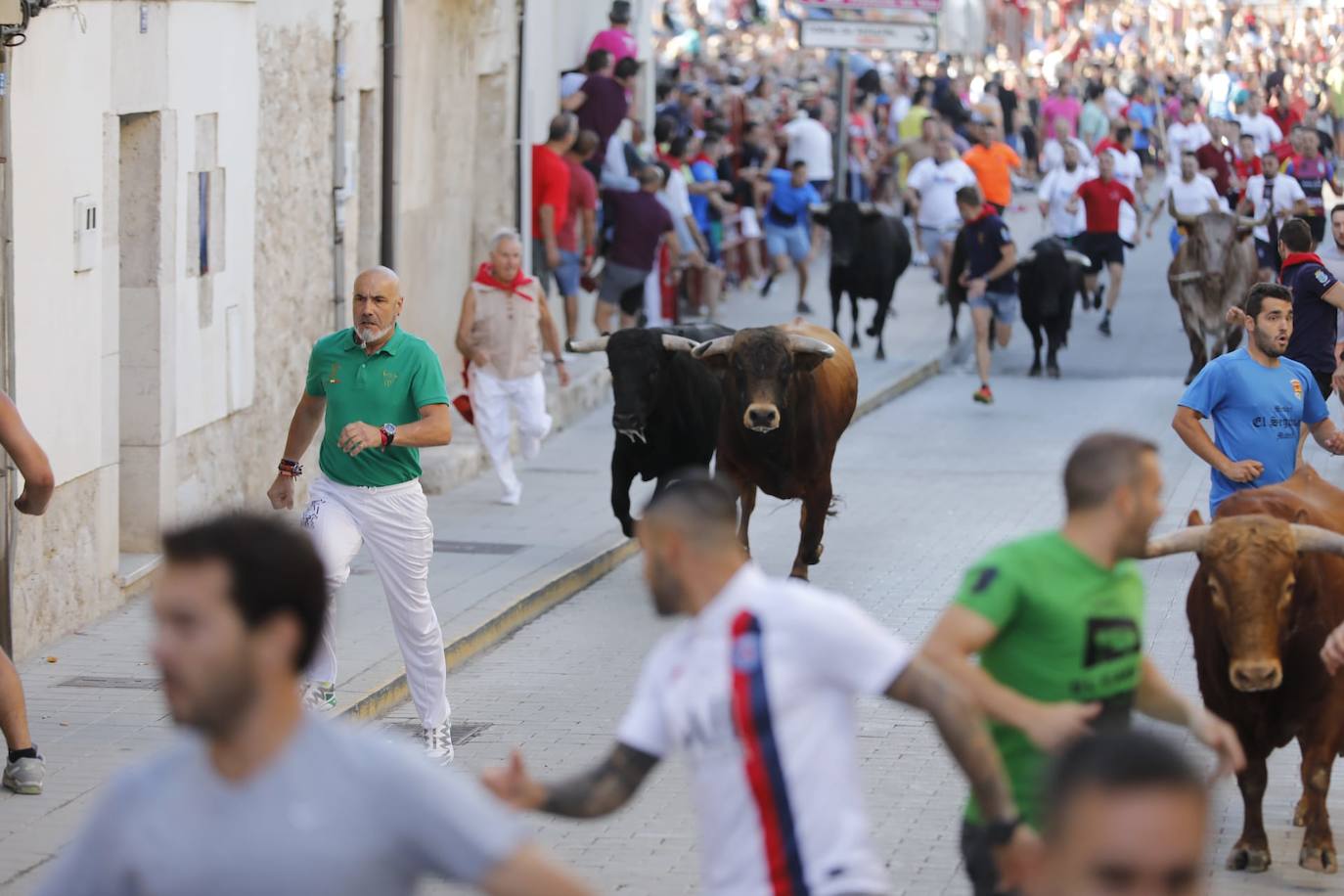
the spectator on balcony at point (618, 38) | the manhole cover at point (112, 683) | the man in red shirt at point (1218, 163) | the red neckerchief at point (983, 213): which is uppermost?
the spectator on balcony at point (618, 38)

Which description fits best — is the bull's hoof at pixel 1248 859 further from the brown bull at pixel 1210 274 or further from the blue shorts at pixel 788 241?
the blue shorts at pixel 788 241

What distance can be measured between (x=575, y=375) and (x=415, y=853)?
17309 mm

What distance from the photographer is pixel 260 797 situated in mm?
3559

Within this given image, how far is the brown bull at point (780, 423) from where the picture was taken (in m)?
13.4

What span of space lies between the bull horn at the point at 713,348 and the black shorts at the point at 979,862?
8.17 metres

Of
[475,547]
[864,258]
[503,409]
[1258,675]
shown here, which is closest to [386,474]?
[1258,675]

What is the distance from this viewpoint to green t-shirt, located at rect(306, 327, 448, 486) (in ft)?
30.8

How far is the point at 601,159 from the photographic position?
2309 centimetres

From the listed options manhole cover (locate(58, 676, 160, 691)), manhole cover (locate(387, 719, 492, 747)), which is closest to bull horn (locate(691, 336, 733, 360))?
manhole cover (locate(387, 719, 492, 747))

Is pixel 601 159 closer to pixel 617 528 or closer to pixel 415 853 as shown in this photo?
pixel 617 528

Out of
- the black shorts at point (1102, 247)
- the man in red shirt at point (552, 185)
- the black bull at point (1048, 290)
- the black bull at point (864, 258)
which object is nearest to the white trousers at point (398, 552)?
the man in red shirt at point (552, 185)

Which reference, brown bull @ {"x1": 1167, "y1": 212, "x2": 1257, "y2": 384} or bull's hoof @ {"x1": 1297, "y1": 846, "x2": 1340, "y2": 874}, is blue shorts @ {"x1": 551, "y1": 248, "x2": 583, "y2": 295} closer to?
brown bull @ {"x1": 1167, "y1": 212, "x2": 1257, "y2": 384}

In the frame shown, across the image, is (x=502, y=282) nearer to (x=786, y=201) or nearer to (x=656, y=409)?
(x=656, y=409)

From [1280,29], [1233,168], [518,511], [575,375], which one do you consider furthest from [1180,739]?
[1280,29]
